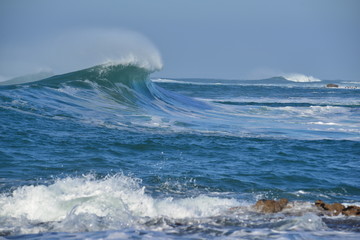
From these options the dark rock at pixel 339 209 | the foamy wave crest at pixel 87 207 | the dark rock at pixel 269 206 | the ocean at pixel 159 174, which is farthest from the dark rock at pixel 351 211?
the foamy wave crest at pixel 87 207

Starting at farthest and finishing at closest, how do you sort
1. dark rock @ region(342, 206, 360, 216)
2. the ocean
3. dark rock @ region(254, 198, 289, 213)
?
1. dark rock @ region(254, 198, 289, 213)
2. dark rock @ region(342, 206, 360, 216)
3. the ocean

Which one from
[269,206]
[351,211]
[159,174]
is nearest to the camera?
[351,211]

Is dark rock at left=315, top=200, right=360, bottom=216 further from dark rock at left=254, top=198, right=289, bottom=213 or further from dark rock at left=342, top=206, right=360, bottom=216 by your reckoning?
dark rock at left=254, top=198, right=289, bottom=213

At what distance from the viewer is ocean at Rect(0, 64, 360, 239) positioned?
541 centimetres

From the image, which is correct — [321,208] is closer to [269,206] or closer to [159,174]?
[269,206]

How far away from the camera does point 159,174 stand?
26.9 feet

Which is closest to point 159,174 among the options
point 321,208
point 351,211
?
point 321,208

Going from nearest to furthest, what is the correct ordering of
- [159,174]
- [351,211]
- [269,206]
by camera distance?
[351,211] < [269,206] < [159,174]

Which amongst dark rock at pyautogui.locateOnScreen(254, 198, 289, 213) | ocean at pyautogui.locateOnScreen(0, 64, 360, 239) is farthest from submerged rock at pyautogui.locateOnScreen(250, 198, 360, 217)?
ocean at pyautogui.locateOnScreen(0, 64, 360, 239)

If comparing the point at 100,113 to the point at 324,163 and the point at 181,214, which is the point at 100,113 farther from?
the point at 181,214

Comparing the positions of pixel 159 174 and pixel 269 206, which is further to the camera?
pixel 159 174

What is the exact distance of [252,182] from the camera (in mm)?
7984

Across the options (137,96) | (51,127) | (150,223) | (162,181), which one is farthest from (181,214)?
(137,96)

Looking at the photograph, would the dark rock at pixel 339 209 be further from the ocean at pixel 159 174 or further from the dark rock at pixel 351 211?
the ocean at pixel 159 174
